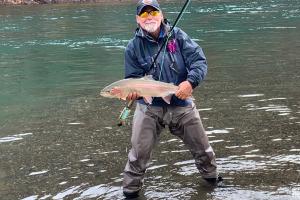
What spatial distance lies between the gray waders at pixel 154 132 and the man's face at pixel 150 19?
42.7 inches

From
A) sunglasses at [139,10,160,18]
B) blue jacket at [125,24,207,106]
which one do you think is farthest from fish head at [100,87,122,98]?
sunglasses at [139,10,160,18]

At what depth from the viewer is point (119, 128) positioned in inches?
460

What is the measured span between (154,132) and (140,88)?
791 millimetres

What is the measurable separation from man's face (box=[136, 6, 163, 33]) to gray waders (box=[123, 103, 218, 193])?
1084mm

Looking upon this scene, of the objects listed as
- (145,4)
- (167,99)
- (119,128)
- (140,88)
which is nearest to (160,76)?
(167,99)

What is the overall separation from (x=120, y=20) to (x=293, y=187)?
1408 inches

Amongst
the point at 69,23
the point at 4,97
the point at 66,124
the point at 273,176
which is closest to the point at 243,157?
the point at 273,176

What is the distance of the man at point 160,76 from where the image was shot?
702 centimetres

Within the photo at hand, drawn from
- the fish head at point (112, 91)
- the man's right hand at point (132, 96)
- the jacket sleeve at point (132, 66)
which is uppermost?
the jacket sleeve at point (132, 66)

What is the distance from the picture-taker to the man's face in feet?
22.9

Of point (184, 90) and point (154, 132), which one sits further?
point (154, 132)

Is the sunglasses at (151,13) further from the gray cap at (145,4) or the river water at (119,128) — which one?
the river water at (119,128)

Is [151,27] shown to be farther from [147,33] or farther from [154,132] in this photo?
[154,132]

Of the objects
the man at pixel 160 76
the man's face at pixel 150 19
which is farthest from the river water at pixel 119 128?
the man's face at pixel 150 19
